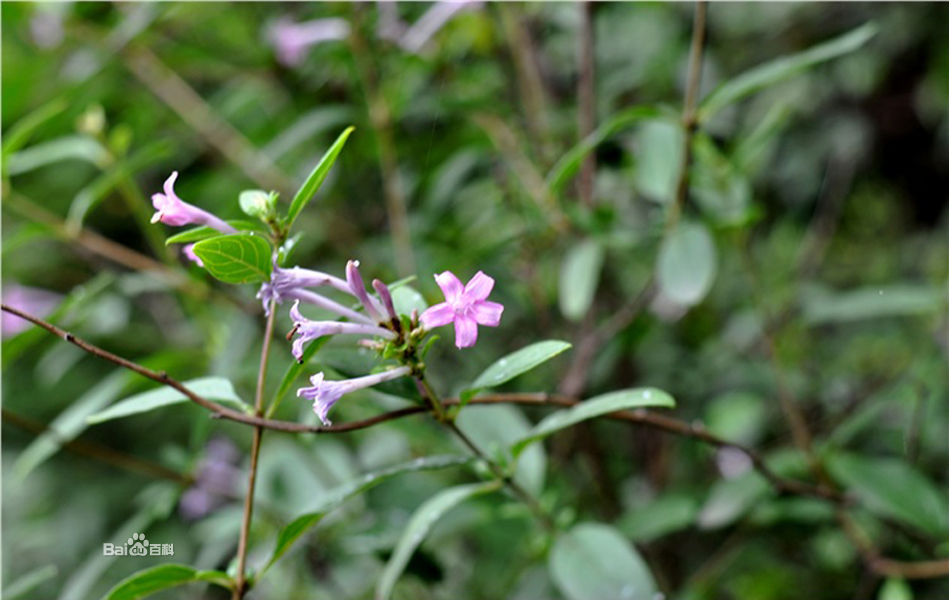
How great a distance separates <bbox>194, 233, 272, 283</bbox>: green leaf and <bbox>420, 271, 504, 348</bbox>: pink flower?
111mm

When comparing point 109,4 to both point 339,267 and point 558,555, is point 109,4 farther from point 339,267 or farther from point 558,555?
point 558,555

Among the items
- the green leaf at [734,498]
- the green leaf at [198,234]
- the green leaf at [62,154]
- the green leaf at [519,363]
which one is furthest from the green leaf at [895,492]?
the green leaf at [62,154]

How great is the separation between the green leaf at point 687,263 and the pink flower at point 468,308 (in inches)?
18.4

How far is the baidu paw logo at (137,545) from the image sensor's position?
1.00m

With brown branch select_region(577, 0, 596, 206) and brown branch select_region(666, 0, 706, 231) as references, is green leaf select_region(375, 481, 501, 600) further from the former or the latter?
brown branch select_region(577, 0, 596, 206)

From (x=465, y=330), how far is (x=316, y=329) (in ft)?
0.32

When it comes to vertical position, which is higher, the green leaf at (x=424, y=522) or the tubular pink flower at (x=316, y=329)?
the tubular pink flower at (x=316, y=329)

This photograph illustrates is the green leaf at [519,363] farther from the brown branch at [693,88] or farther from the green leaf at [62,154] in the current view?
the green leaf at [62,154]

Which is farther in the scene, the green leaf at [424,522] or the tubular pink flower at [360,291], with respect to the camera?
the green leaf at [424,522]

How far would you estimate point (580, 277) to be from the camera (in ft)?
3.66

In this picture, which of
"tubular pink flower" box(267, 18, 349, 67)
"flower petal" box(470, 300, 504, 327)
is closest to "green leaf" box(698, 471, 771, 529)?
"flower petal" box(470, 300, 504, 327)

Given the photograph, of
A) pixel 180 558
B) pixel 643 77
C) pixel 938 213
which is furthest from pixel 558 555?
pixel 938 213

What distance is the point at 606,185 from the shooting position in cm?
170

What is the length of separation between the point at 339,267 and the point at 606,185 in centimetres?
51
